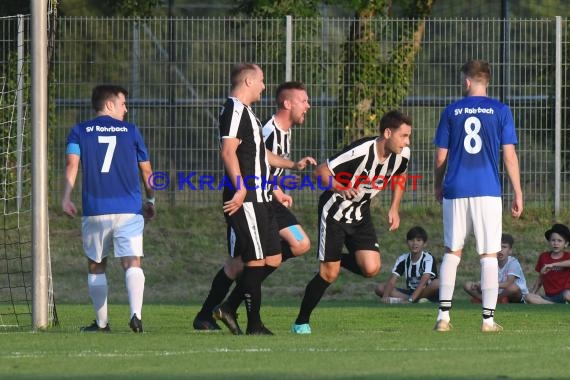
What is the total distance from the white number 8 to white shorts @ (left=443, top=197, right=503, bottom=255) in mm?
402

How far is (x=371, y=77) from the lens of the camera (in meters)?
20.7

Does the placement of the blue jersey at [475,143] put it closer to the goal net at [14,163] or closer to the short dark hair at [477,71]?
the short dark hair at [477,71]

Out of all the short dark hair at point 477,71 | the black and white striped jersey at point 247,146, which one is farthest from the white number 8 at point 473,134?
the black and white striped jersey at point 247,146

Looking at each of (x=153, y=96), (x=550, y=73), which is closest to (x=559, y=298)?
(x=550, y=73)

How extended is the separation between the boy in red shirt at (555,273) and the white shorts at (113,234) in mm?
6581

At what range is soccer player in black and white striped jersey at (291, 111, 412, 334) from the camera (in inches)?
447

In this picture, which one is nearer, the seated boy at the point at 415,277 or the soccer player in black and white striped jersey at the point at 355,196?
the soccer player in black and white striped jersey at the point at 355,196

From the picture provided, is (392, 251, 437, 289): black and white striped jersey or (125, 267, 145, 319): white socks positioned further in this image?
(392, 251, 437, 289): black and white striped jersey

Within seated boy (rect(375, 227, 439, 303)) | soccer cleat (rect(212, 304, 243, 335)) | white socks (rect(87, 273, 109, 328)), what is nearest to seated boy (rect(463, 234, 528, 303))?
seated boy (rect(375, 227, 439, 303))

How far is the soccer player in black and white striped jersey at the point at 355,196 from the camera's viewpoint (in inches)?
447

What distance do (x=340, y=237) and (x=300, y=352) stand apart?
8.10 feet

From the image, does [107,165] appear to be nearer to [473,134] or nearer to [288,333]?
[288,333]

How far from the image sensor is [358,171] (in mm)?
11445

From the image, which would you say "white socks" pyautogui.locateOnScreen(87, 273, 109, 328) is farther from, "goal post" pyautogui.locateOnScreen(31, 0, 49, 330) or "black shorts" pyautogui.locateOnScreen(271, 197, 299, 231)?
"black shorts" pyautogui.locateOnScreen(271, 197, 299, 231)
